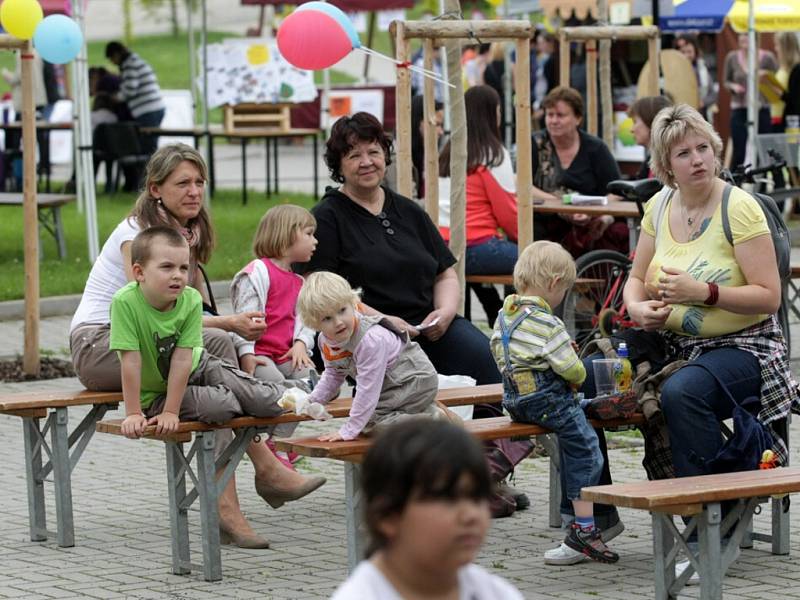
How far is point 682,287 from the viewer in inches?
230

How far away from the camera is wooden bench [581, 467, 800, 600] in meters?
5.07

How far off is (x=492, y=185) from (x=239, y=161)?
20014 mm

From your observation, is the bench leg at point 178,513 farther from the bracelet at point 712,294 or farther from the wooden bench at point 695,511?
the bracelet at point 712,294

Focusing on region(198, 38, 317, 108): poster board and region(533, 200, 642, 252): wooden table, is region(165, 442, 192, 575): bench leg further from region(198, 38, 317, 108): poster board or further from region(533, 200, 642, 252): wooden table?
region(198, 38, 317, 108): poster board

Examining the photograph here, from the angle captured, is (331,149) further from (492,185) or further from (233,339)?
(492,185)

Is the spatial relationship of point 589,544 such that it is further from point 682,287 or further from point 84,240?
point 84,240

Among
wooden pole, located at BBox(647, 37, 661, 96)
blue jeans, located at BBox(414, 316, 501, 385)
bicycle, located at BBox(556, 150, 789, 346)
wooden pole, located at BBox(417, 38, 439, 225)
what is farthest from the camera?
wooden pole, located at BBox(647, 37, 661, 96)

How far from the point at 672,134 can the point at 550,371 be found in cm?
97

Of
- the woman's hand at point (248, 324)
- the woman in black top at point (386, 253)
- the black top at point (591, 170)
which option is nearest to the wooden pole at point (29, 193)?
the woman in black top at point (386, 253)

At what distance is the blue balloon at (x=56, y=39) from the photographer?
10.8m

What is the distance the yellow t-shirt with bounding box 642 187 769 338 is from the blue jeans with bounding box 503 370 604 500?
0.48 metres

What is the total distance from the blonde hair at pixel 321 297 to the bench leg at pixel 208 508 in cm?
73

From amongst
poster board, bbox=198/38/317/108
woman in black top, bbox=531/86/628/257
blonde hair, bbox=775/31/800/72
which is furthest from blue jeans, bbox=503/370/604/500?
poster board, bbox=198/38/317/108

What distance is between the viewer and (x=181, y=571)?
6.12 metres
